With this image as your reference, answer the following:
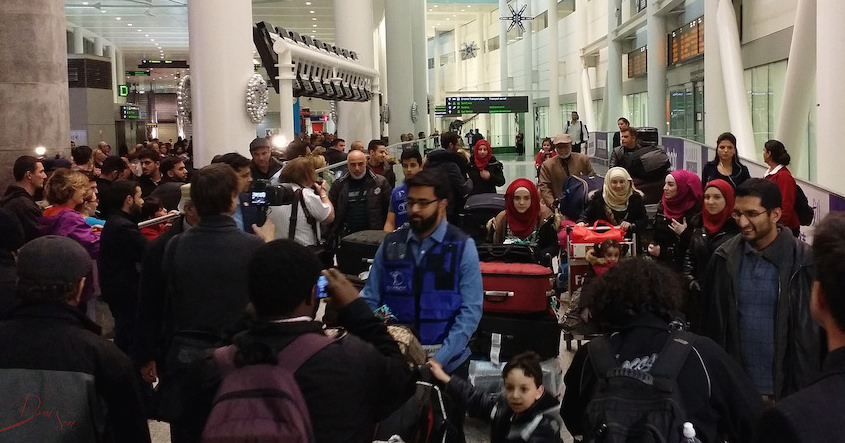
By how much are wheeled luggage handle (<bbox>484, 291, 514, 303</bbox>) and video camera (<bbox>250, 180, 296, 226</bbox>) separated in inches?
63.7

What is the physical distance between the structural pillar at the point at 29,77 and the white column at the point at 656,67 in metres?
19.7

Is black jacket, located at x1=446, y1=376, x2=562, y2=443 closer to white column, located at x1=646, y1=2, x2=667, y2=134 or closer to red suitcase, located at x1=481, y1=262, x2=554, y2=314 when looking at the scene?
red suitcase, located at x1=481, y1=262, x2=554, y2=314

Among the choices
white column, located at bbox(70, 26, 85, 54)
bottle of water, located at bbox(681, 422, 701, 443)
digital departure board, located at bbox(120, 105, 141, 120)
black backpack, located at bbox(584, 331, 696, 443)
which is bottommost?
bottle of water, located at bbox(681, 422, 701, 443)

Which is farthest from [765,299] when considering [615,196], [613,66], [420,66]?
[613,66]

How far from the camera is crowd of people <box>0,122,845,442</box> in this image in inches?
98.3

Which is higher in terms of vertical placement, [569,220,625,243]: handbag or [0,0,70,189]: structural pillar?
[0,0,70,189]: structural pillar

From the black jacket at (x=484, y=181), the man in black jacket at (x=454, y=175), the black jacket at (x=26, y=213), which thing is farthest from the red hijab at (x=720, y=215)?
the black jacket at (x=484, y=181)

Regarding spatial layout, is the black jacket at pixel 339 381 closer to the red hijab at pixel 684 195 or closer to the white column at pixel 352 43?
the red hijab at pixel 684 195

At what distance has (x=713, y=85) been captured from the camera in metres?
20.5

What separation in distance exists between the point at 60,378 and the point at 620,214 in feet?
18.5

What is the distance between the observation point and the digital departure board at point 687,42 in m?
24.9

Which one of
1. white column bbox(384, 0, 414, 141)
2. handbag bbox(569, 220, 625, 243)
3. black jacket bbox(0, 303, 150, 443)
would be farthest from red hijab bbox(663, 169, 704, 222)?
white column bbox(384, 0, 414, 141)

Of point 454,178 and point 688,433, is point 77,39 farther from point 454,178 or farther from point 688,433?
point 688,433

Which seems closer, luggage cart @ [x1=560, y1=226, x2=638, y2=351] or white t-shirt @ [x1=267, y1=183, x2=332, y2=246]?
white t-shirt @ [x1=267, y1=183, x2=332, y2=246]
